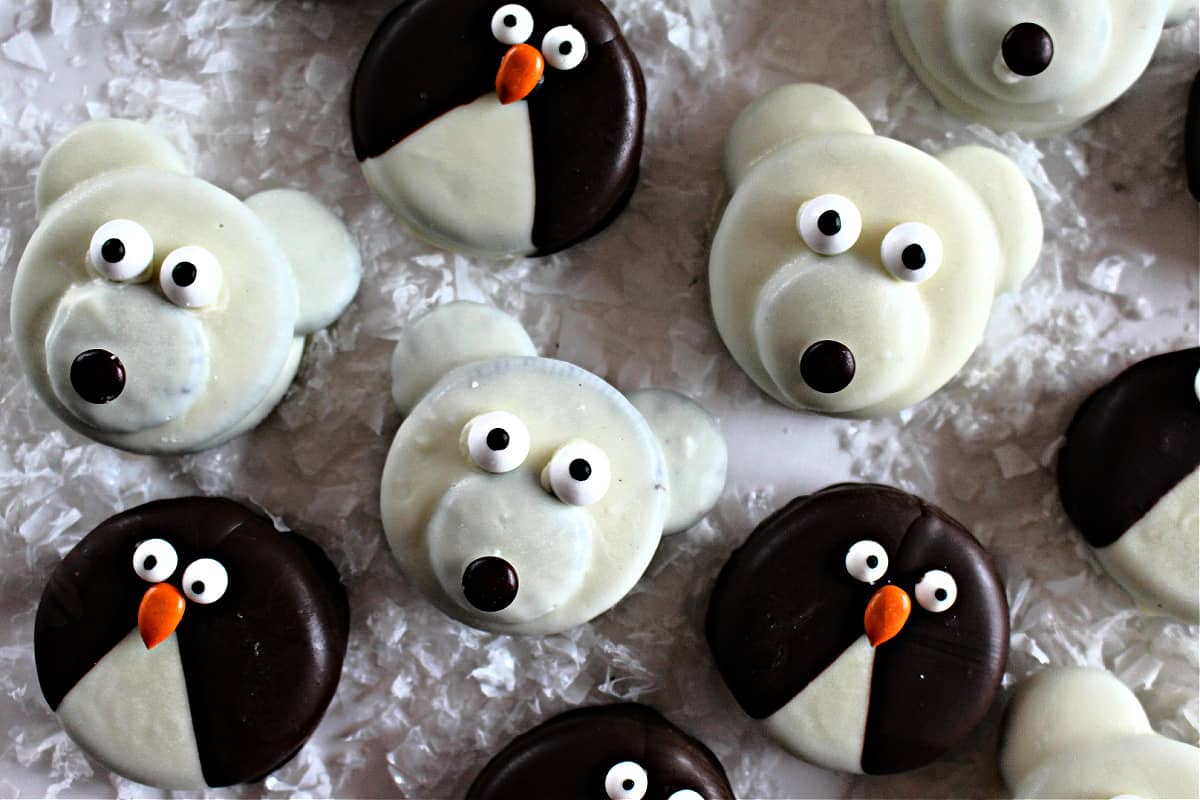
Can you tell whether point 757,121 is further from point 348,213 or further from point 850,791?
point 850,791

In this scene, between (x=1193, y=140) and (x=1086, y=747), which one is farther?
(x=1193, y=140)

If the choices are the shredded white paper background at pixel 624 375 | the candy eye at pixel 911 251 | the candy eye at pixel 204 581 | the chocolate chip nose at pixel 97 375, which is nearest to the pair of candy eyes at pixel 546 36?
the shredded white paper background at pixel 624 375

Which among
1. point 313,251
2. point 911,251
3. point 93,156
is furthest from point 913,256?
point 93,156

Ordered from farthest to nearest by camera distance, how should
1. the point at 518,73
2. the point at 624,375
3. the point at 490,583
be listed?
the point at 624,375 → the point at 518,73 → the point at 490,583

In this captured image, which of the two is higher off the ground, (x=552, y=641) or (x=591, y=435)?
(x=591, y=435)

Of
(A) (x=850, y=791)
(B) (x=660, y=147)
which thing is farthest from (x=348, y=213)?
(A) (x=850, y=791)

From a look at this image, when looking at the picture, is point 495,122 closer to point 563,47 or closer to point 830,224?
point 563,47

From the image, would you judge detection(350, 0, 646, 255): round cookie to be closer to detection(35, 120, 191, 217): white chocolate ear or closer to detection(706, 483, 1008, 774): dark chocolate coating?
detection(35, 120, 191, 217): white chocolate ear

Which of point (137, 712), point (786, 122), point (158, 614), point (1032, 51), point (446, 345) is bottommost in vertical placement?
point (137, 712)
